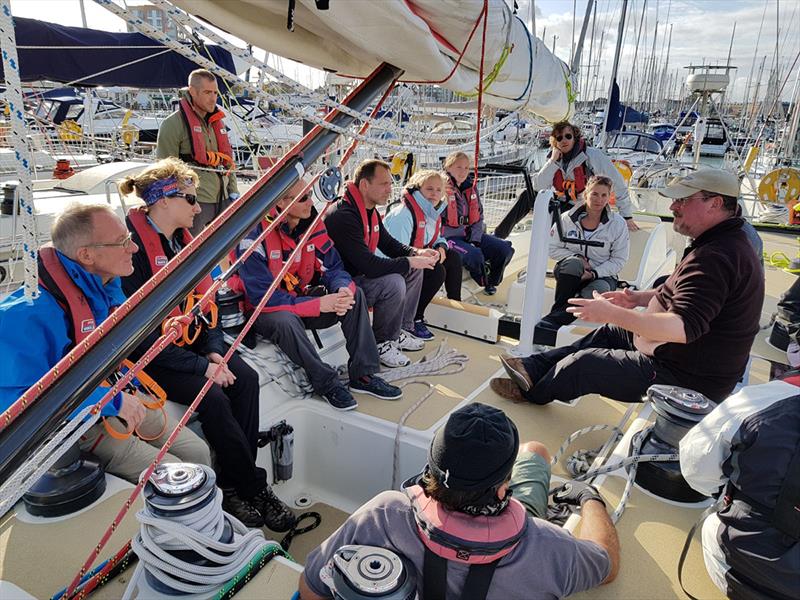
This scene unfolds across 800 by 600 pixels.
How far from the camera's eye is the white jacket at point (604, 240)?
362cm

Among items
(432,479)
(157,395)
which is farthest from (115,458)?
(432,479)

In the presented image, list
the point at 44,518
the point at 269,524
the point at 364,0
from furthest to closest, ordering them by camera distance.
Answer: the point at 269,524
the point at 44,518
the point at 364,0

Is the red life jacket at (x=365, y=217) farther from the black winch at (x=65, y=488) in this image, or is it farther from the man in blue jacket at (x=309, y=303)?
the black winch at (x=65, y=488)

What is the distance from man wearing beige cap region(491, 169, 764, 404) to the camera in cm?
200

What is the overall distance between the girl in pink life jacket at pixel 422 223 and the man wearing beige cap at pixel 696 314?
1.38 m

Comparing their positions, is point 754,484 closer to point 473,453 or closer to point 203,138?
point 473,453

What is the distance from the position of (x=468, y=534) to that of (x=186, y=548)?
0.64m

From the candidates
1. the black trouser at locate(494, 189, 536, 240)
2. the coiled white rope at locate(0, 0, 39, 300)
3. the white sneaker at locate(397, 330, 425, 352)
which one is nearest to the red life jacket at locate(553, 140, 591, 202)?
the black trouser at locate(494, 189, 536, 240)

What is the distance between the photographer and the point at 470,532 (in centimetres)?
106

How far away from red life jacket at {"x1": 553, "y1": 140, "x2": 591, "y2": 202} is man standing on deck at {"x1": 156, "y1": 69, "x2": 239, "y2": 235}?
8.49 ft

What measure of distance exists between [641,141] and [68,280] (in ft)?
59.6

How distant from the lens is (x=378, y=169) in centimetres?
306

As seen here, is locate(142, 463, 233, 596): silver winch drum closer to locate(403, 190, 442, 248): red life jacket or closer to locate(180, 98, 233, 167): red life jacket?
locate(403, 190, 442, 248): red life jacket

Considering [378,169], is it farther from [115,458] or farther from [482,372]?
[115,458]
